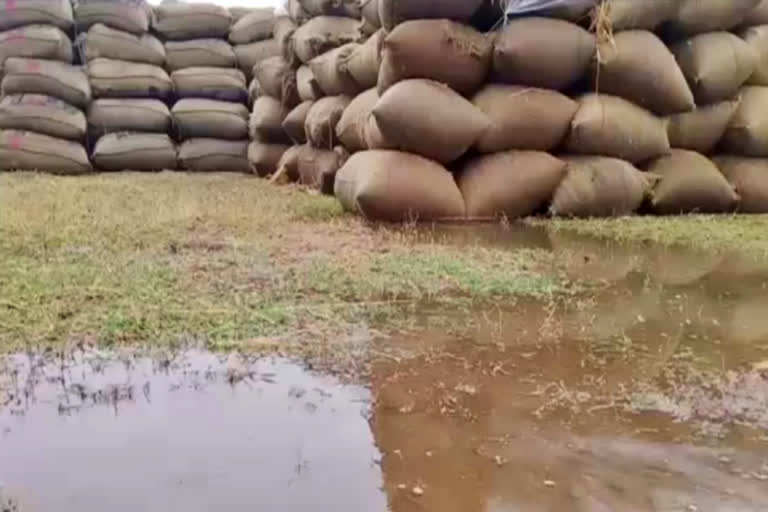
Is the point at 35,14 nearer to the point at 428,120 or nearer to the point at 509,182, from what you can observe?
the point at 428,120

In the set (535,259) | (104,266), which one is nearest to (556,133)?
(535,259)

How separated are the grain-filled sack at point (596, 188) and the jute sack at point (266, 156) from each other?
2700 mm

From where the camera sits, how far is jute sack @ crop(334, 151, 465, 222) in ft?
11.3

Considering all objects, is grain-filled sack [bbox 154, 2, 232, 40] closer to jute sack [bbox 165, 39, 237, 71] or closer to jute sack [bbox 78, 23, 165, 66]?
jute sack [bbox 165, 39, 237, 71]

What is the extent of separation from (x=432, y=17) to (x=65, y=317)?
7.57ft

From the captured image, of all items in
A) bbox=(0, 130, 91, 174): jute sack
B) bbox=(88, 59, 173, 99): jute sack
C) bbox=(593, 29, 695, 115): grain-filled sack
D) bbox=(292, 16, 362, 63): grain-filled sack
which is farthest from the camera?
bbox=(88, 59, 173, 99): jute sack

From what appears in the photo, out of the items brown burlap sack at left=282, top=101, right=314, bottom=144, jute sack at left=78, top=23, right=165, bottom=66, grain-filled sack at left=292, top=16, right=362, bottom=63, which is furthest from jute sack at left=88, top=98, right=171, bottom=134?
grain-filled sack at left=292, top=16, right=362, bottom=63

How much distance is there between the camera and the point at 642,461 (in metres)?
1.23

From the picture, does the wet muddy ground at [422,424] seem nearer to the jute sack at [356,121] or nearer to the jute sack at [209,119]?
the jute sack at [356,121]

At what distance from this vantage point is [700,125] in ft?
13.0

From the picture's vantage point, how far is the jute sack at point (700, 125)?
12.9 ft

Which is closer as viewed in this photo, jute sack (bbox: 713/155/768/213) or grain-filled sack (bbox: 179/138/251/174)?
jute sack (bbox: 713/155/768/213)

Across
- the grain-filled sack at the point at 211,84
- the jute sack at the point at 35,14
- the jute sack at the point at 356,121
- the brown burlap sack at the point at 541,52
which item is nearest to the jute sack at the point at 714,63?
the brown burlap sack at the point at 541,52

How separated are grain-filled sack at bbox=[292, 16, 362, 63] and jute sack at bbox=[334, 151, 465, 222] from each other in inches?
60.5
